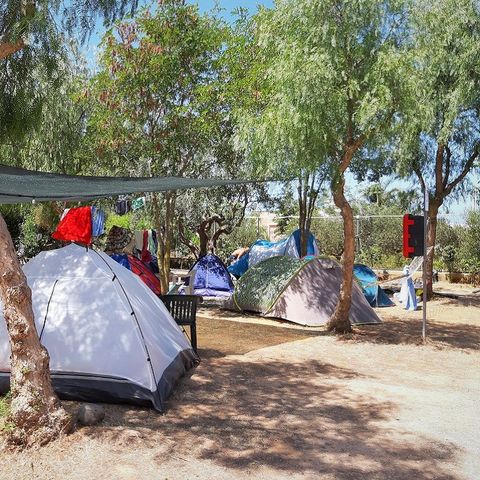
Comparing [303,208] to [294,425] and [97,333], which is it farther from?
[294,425]

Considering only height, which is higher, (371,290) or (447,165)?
(447,165)

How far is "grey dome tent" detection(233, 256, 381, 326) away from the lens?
32.6 ft

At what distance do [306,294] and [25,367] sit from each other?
6828 millimetres

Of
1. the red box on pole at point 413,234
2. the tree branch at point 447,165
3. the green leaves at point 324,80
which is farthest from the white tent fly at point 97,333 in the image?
the tree branch at point 447,165

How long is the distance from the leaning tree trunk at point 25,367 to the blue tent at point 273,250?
36.3ft

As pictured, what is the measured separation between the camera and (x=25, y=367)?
3.79m

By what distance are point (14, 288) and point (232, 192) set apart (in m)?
11.7

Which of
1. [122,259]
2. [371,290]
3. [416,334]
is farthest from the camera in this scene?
[371,290]

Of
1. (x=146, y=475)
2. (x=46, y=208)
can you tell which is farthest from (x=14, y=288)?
(x=46, y=208)

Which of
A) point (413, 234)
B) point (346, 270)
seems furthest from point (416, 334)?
point (413, 234)

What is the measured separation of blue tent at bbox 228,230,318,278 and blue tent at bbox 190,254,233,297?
1.74 m

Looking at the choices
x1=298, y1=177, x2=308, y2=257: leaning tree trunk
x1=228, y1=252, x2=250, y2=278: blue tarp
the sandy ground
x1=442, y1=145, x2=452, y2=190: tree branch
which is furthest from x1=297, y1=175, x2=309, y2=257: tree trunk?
the sandy ground

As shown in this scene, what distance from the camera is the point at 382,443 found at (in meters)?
4.04

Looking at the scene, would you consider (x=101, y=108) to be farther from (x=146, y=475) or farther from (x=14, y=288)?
(x=146, y=475)
